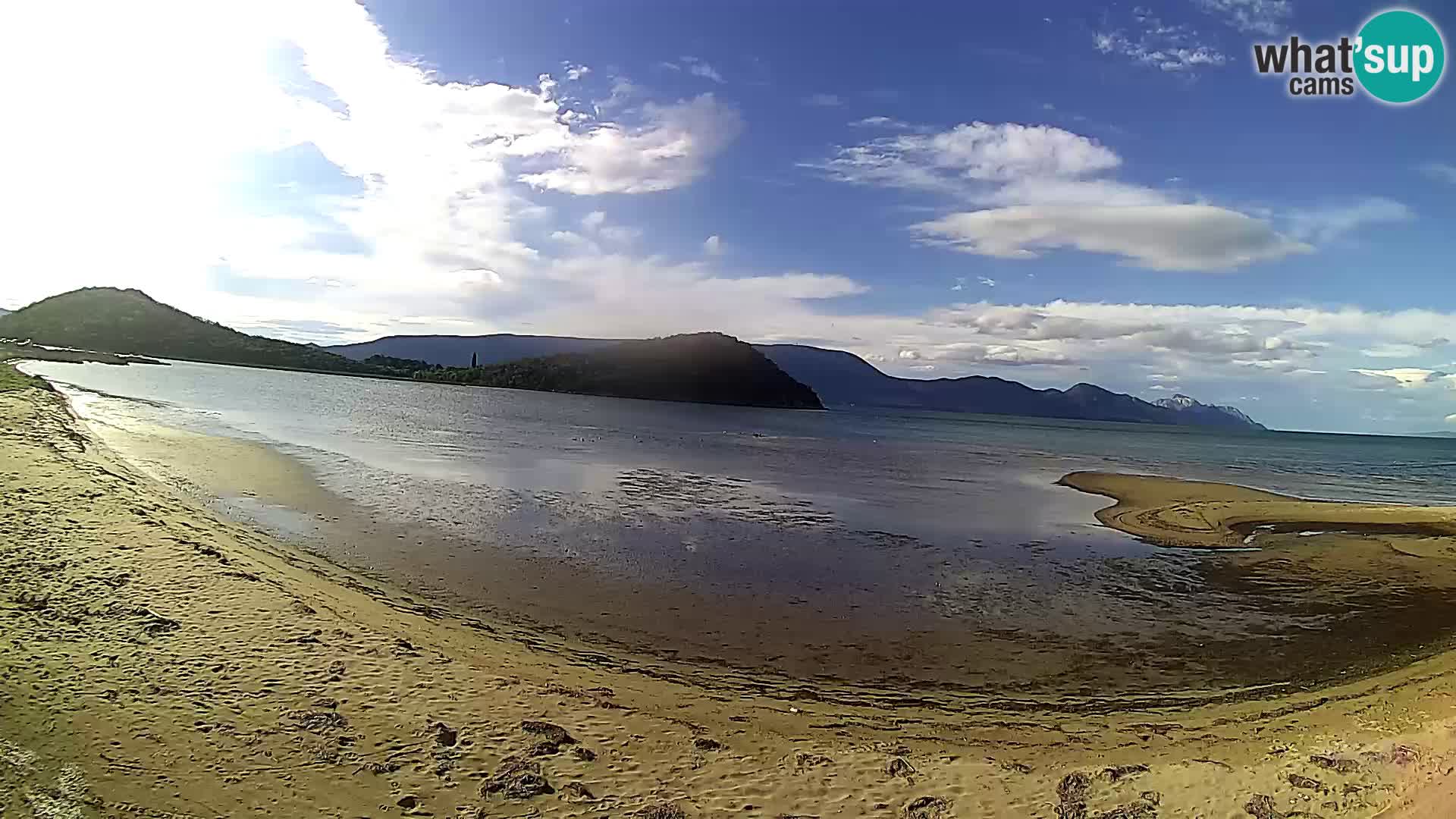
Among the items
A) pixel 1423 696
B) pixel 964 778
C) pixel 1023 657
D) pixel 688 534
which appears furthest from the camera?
pixel 688 534

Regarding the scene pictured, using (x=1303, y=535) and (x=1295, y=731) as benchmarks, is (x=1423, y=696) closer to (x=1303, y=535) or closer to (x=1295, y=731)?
(x=1295, y=731)

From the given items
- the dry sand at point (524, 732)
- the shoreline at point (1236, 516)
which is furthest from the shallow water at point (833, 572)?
the shoreline at point (1236, 516)

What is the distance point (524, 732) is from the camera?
7.97m

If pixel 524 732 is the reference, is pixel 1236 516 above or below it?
above

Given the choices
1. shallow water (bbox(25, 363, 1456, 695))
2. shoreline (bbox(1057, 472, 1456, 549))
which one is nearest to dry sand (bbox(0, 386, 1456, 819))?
shallow water (bbox(25, 363, 1456, 695))

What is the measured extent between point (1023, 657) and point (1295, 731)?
12.8ft

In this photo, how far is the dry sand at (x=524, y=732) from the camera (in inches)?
265

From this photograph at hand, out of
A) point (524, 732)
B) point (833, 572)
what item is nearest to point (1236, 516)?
point (833, 572)

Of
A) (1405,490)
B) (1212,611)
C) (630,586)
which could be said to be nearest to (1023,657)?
(1212,611)

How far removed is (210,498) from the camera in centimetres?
2041

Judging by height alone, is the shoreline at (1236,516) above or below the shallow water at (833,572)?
above

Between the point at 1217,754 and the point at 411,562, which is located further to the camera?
the point at 411,562

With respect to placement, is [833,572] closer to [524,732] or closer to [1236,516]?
[524,732]

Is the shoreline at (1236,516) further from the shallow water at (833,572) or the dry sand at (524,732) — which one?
the dry sand at (524,732)
